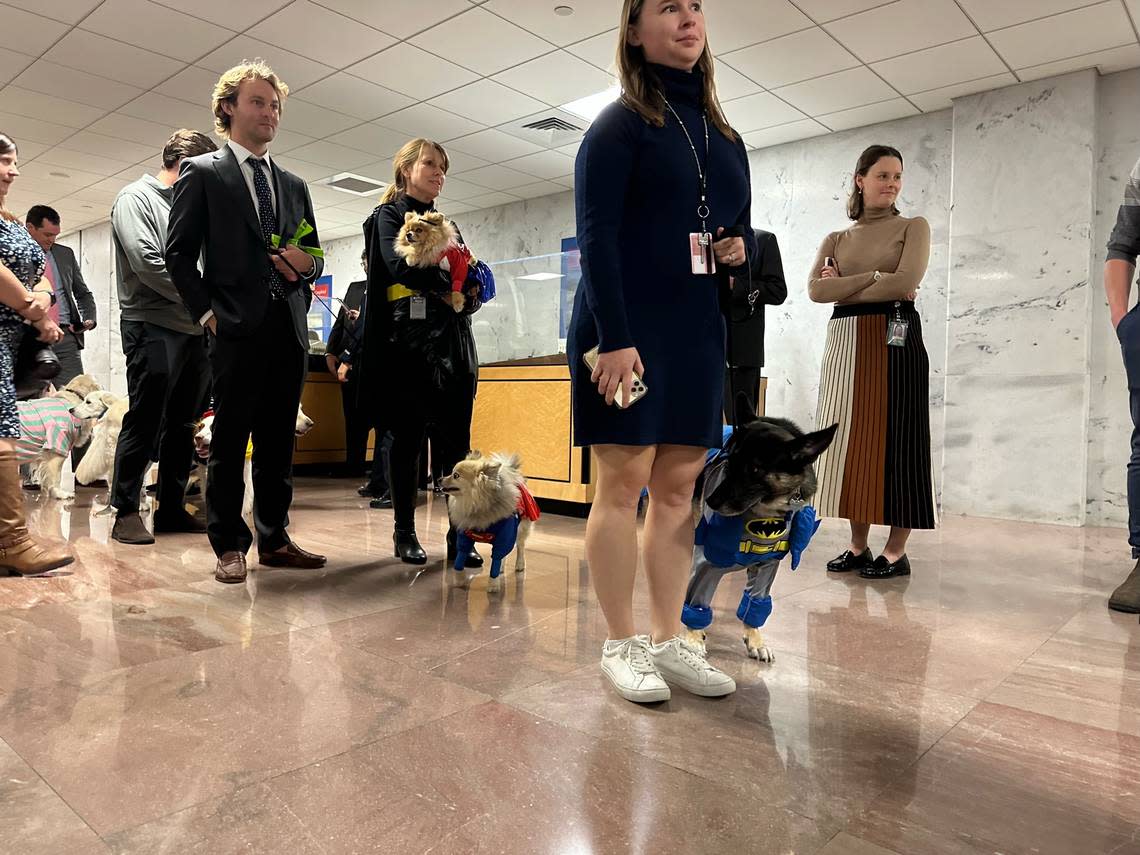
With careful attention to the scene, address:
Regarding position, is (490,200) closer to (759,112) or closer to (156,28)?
(759,112)

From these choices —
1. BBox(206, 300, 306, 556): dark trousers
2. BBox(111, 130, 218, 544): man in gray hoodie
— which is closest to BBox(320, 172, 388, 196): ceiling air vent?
BBox(111, 130, 218, 544): man in gray hoodie

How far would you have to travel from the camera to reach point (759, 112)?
6.23 m

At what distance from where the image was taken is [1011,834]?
1170mm

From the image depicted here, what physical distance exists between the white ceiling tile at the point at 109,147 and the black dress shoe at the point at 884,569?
7666 mm

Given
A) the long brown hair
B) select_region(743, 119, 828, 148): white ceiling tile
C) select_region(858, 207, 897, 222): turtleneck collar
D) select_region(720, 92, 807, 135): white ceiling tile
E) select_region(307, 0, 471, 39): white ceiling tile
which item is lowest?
select_region(858, 207, 897, 222): turtleneck collar

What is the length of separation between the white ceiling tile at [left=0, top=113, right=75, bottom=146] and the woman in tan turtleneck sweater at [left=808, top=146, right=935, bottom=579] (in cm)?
718

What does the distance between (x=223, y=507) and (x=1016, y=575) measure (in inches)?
126

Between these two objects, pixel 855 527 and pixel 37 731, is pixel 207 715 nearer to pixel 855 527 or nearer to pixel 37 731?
pixel 37 731

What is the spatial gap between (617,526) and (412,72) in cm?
498

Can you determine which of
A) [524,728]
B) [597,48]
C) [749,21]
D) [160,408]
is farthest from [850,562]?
[597,48]

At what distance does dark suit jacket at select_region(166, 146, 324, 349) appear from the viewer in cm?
260

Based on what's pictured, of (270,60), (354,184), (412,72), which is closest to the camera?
(270,60)

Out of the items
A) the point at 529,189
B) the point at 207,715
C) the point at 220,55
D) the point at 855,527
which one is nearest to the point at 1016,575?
the point at 855,527

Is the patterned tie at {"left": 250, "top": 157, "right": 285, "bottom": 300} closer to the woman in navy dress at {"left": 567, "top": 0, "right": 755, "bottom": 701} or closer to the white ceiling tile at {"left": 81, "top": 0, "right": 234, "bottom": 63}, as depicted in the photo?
the woman in navy dress at {"left": 567, "top": 0, "right": 755, "bottom": 701}
